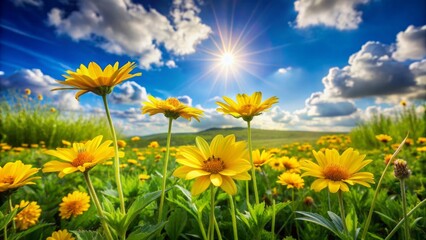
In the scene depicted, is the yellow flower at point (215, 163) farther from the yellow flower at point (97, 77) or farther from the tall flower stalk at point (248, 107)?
the yellow flower at point (97, 77)

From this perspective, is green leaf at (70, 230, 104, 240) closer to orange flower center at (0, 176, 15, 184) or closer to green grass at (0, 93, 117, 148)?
orange flower center at (0, 176, 15, 184)

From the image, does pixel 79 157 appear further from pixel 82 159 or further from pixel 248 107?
pixel 248 107

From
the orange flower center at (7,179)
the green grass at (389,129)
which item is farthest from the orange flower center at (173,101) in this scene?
the green grass at (389,129)

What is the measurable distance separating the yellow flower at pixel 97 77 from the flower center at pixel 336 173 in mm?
810

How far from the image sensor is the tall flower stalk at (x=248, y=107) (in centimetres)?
132

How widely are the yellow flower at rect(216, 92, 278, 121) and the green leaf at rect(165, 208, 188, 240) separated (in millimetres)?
642

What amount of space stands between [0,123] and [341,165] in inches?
480

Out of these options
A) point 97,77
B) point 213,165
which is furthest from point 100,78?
point 213,165

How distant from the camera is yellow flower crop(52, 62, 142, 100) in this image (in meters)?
1.08

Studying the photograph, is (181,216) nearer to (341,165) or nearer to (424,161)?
(341,165)

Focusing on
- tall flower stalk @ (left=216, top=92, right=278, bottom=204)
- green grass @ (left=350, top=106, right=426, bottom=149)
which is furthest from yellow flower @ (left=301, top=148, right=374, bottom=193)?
green grass @ (left=350, top=106, right=426, bottom=149)

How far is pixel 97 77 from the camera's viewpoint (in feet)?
3.60

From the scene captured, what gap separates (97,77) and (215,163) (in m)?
0.54

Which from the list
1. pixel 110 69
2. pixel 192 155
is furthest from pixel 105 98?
pixel 192 155
